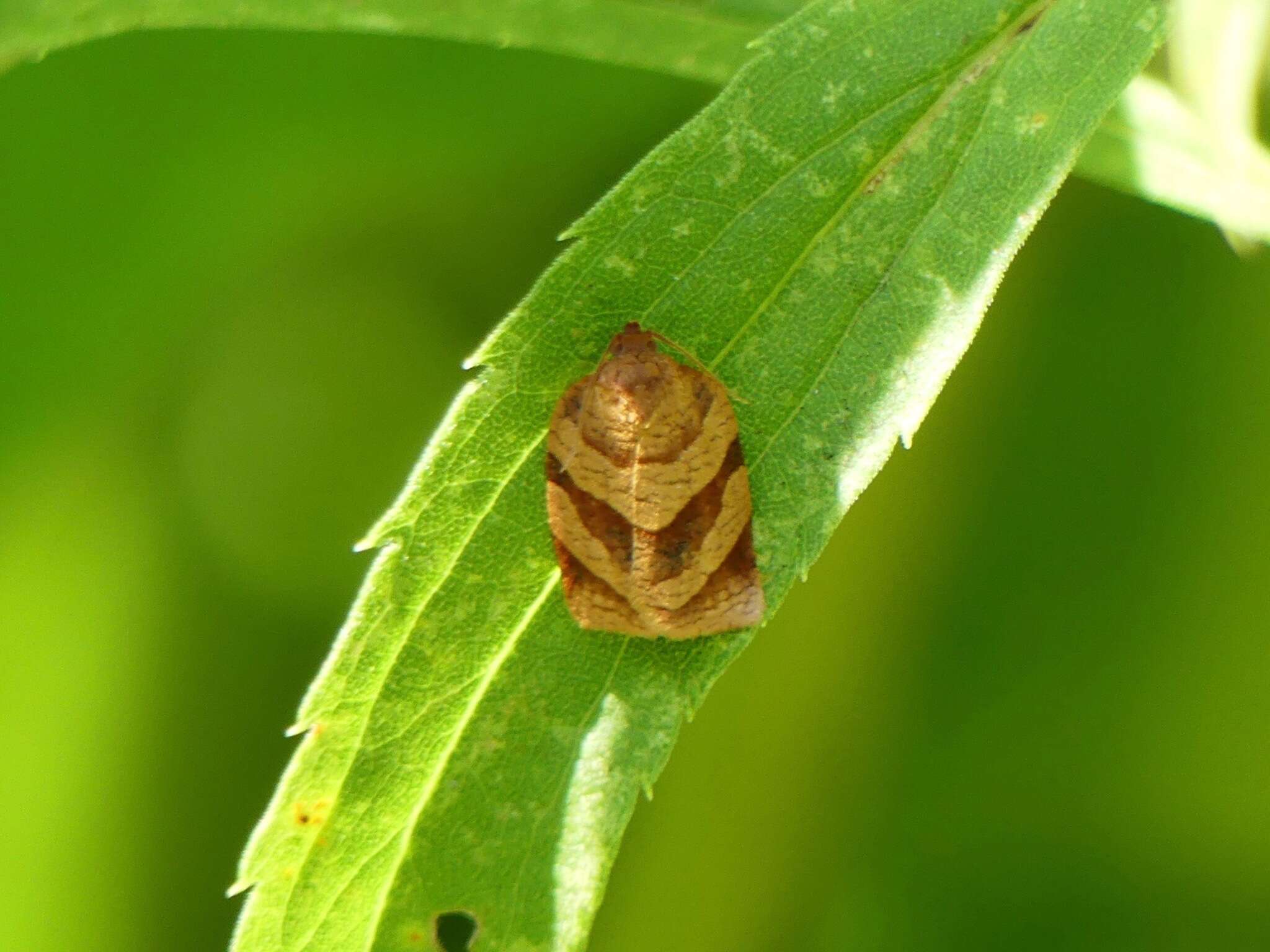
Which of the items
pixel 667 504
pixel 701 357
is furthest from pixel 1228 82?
pixel 667 504

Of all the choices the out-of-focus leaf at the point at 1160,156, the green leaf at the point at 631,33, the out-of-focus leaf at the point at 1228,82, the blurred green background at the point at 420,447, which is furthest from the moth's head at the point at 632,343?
the blurred green background at the point at 420,447

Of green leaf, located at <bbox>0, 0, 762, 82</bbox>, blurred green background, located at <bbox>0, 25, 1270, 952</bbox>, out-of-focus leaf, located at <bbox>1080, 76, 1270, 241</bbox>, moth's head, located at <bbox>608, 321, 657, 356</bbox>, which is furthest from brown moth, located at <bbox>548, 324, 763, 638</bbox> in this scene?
blurred green background, located at <bbox>0, 25, 1270, 952</bbox>

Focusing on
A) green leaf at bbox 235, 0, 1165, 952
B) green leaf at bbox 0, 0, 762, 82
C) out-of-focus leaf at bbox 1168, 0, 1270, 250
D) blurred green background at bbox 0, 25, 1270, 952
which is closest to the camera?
out-of-focus leaf at bbox 1168, 0, 1270, 250

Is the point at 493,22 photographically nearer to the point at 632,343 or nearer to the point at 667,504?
the point at 632,343

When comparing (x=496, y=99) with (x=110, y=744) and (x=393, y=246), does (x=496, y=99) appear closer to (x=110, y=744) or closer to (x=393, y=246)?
(x=393, y=246)

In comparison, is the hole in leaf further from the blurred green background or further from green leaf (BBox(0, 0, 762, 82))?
green leaf (BBox(0, 0, 762, 82))

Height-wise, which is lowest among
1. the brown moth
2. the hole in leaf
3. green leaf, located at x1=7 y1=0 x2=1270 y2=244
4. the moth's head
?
the hole in leaf
